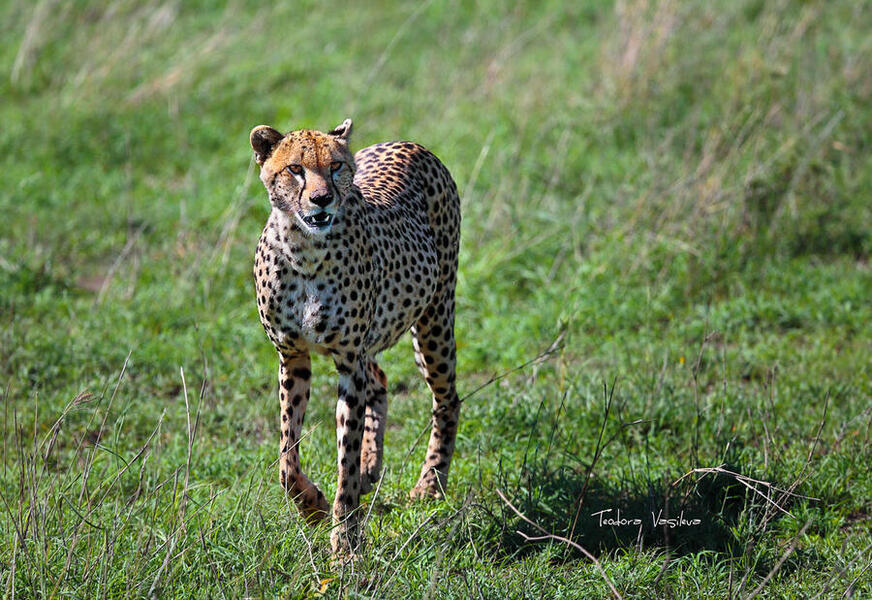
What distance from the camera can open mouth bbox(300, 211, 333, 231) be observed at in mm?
3533

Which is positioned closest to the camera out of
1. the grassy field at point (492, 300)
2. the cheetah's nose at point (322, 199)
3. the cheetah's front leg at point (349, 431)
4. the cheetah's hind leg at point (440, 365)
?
the cheetah's nose at point (322, 199)

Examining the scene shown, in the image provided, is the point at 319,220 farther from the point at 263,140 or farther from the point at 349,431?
the point at 349,431

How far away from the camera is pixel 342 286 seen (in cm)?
374

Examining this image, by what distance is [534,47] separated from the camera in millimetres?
9688

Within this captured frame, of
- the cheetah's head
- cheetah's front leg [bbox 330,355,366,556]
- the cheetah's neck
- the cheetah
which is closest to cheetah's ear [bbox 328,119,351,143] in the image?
the cheetah

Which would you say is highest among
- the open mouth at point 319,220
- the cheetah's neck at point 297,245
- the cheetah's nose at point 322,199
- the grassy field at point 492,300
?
the cheetah's nose at point 322,199

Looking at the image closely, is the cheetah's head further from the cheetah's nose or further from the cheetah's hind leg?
the cheetah's hind leg

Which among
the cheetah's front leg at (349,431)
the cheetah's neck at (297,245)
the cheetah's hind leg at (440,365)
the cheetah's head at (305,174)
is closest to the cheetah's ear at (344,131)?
the cheetah's head at (305,174)

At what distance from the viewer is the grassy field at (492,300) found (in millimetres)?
3609

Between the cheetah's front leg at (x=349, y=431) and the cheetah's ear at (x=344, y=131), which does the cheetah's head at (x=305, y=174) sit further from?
the cheetah's front leg at (x=349, y=431)

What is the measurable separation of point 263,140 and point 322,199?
342 millimetres

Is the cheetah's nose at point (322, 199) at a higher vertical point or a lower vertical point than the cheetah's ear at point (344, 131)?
lower

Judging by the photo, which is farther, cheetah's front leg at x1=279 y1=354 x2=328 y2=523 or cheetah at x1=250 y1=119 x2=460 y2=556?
cheetah's front leg at x1=279 y1=354 x2=328 y2=523

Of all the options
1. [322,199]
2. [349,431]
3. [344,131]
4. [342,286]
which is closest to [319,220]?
[322,199]
